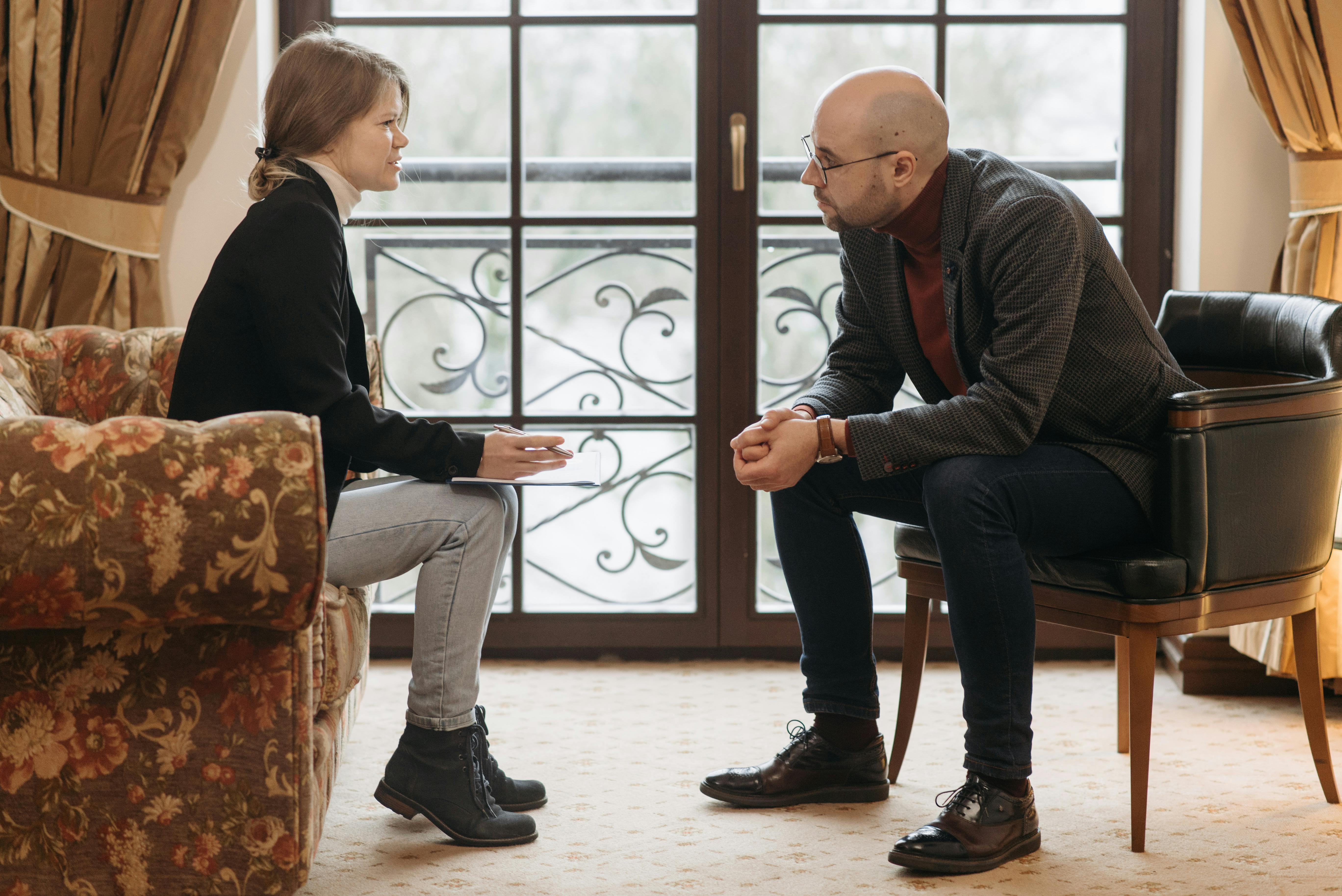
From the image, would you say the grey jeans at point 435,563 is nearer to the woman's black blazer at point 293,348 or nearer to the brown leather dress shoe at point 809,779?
the woman's black blazer at point 293,348

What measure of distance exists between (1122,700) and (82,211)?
7.46 feet

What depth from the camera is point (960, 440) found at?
1664 mm

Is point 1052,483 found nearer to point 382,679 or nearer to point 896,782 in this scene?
point 896,782

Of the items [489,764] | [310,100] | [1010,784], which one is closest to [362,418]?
[310,100]

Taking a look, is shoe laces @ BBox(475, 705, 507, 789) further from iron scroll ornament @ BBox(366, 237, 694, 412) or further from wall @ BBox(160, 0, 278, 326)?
wall @ BBox(160, 0, 278, 326)

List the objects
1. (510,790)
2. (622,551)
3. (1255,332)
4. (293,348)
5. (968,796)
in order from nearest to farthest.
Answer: (293,348)
(968,796)
(510,790)
(1255,332)
(622,551)

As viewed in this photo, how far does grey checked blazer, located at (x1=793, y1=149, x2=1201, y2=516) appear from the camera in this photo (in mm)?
1646

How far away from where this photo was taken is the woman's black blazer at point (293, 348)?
153 cm

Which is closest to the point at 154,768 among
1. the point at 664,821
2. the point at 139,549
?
the point at 139,549

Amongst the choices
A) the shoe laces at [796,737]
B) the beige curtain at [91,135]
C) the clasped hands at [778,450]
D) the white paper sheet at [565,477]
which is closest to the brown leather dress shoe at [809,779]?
the shoe laces at [796,737]

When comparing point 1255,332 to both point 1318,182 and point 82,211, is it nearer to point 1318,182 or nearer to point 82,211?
point 1318,182

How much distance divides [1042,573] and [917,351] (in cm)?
40

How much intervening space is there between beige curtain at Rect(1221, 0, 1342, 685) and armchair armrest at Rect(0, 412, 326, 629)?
1926mm

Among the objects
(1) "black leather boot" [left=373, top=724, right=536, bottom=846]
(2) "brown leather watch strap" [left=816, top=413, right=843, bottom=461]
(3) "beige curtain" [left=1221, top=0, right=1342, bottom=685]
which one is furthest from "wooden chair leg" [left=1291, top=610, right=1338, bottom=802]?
(1) "black leather boot" [left=373, top=724, right=536, bottom=846]
